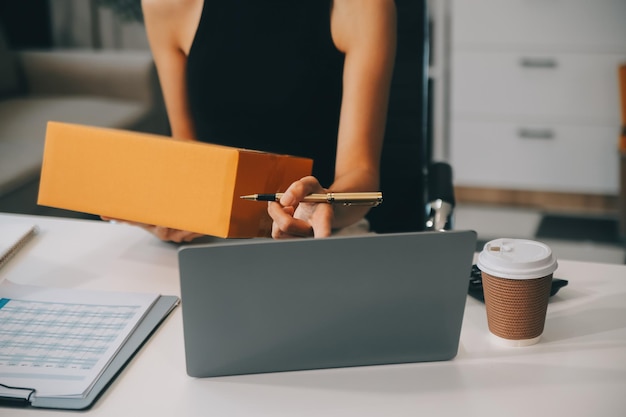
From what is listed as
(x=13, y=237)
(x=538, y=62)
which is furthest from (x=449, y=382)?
(x=538, y=62)

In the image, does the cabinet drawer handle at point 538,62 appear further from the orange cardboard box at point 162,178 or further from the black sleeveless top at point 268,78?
the orange cardboard box at point 162,178

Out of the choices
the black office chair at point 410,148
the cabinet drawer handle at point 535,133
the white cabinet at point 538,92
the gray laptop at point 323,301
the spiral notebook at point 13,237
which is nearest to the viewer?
the gray laptop at point 323,301

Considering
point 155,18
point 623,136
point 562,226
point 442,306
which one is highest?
point 155,18

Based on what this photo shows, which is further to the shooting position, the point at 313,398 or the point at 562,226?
the point at 562,226

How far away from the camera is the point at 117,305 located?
0.94m

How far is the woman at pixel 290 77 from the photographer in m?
1.43

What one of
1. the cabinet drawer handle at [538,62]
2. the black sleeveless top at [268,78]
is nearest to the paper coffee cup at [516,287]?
the black sleeveless top at [268,78]

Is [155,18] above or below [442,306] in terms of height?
above

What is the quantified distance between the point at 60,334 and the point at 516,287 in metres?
0.52

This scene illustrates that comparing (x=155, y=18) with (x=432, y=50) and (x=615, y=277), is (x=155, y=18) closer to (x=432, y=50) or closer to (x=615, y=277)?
(x=615, y=277)

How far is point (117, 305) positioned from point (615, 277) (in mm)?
666

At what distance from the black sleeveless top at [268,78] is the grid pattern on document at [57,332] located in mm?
617

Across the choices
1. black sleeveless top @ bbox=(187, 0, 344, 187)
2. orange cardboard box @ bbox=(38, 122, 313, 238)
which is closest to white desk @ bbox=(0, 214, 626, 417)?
orange cardboard box @ bbox=(38, 122, 313, 238)

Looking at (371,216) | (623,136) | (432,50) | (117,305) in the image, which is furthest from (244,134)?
(623,136)
